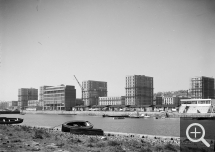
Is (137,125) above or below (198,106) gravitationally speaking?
below

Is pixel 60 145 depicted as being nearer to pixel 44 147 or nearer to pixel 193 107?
pixel 44 147

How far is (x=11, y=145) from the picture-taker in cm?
2223

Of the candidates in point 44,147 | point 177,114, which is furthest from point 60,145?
point 177,114

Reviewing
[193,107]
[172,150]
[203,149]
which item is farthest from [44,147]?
→ [193,107]

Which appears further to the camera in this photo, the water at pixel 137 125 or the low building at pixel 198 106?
the low building at pixel 198 106

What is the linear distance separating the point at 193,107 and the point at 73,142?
13541 cm

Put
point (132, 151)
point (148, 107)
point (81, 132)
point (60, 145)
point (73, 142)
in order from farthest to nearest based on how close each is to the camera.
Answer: point (148, 107) < point (81, 132) < point (73, 142) < point (60, 145) < point (132, 151)

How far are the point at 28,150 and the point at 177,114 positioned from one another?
13184 centimetres

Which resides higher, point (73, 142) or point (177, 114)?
point (73, 142)

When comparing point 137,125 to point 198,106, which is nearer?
point 137,125

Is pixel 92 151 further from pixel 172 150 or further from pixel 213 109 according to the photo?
pixel 213 109

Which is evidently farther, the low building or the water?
the low building

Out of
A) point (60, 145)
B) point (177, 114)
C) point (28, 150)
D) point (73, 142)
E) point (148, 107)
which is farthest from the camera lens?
point (148, 107)

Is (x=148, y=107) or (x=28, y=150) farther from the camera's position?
(x=148, y=107)
